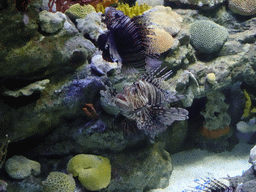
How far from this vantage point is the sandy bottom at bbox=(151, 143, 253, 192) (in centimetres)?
394

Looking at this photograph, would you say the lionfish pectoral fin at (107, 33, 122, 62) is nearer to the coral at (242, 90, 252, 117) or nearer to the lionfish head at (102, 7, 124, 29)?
the lionfish head at (102, 7, 124, 29)

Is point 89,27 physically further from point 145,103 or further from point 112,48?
point 145,103

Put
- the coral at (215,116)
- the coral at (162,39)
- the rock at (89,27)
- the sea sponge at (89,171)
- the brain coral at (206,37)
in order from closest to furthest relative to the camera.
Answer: the sea sponge at (89,171) → the rock at (89,27) → the coral at (162,39) → the brain coral at (206,37) → the coral at (215,116)

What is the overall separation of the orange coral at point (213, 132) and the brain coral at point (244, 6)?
8.73 feet

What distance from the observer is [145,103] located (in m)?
2.56

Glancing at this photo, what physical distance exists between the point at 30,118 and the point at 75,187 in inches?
45.7

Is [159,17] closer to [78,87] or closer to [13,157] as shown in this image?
[78,87]

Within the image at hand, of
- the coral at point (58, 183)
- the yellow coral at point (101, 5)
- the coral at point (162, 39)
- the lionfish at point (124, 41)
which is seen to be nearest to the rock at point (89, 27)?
the yellow coral at point (101, 5)

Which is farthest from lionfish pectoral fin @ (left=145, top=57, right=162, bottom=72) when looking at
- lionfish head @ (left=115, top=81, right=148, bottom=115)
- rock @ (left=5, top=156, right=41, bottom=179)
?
rock @ (left=5, top=156, right=41, bottom=179)

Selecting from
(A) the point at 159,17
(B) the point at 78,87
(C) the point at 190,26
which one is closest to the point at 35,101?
(B) the point at 78,87

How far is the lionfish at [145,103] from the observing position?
2.46 meters

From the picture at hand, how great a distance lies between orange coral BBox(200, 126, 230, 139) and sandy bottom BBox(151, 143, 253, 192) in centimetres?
42

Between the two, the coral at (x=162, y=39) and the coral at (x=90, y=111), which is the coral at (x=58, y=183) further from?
the coral at (x=162, y=39)

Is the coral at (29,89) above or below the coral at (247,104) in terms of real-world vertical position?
above
